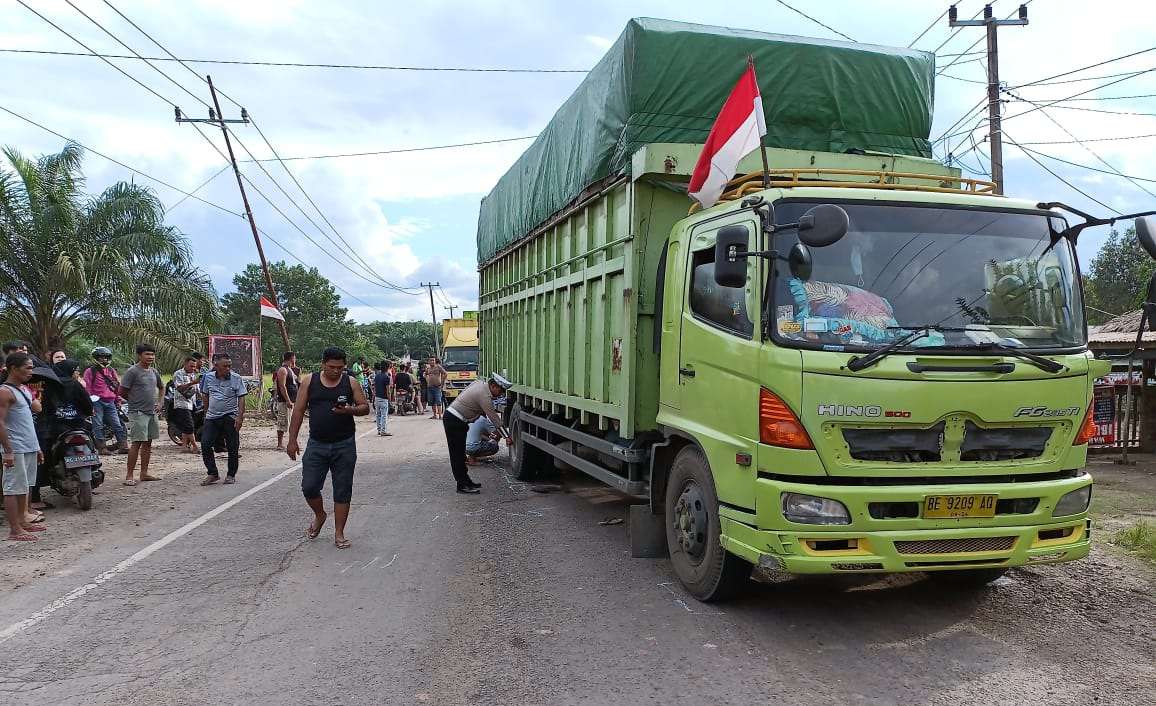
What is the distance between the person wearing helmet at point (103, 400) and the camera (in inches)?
506

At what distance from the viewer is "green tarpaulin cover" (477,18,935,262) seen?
6512mm

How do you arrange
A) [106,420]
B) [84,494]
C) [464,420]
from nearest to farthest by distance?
[84,494]
[464,420]
[106,420]

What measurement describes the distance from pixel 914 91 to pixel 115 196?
15880 mm

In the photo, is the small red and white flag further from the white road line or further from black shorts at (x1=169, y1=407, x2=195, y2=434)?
the white road line

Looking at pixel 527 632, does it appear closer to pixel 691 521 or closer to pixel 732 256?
pixel 691 521

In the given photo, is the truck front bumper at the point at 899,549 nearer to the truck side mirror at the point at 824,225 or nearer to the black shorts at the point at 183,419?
the truck side mirror at the point at 824,225

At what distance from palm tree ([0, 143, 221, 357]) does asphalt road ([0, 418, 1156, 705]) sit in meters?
10.8

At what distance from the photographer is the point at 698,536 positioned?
530cm

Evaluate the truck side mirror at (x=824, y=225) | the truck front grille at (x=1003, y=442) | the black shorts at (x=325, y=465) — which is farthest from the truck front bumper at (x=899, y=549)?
the black shorts at (x=325, y=465)

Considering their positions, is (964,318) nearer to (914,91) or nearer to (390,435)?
(914,91)

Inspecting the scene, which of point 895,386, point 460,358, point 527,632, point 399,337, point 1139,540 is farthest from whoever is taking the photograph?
point 399,337

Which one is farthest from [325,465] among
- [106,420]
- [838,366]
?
[106,420]

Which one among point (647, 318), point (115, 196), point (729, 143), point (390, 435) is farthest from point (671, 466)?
point (115, 196)

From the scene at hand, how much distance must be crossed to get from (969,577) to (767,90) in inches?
156
